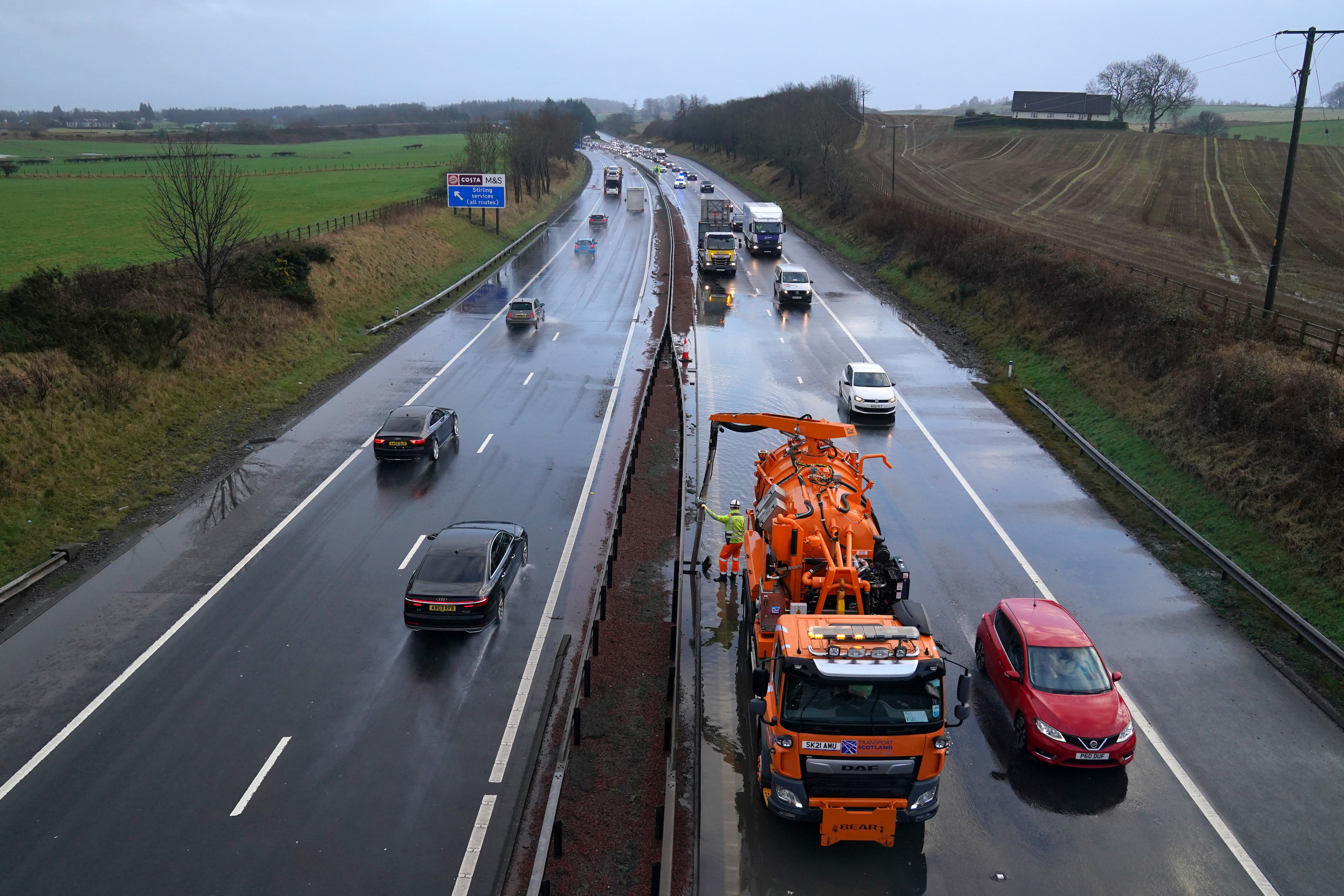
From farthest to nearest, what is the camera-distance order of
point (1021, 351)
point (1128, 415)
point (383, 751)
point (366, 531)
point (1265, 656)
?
point (1021, 351), point (1128, 415), point (366, 531), point (1265, 656), point (383, 751)

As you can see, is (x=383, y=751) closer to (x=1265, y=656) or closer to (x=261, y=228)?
(x=1265, y=656)

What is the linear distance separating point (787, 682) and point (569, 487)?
1458 centimetres

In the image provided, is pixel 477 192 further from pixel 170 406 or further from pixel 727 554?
pixel 727 554

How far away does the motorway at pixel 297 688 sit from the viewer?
485 inches

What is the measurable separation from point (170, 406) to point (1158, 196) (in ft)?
239

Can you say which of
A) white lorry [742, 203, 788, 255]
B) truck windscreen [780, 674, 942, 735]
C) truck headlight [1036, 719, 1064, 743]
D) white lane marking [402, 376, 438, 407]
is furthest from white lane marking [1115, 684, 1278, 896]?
white lorry [742, 203, 788, 255]

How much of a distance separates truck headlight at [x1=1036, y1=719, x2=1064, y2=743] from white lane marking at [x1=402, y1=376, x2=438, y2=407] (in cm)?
2355

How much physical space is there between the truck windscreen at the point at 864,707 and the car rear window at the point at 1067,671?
4262 mm

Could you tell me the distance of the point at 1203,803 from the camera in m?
13.6

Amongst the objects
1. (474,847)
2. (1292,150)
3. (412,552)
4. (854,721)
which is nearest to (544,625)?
(412,552)

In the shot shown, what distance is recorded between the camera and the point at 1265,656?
57.7 feet

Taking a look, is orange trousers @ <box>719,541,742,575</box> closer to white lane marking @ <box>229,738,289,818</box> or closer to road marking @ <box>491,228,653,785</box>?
road marking @ <box>491,228,653,785</box>

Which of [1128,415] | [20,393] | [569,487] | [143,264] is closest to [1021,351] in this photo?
[1128,415]

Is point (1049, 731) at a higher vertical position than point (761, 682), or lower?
lower
